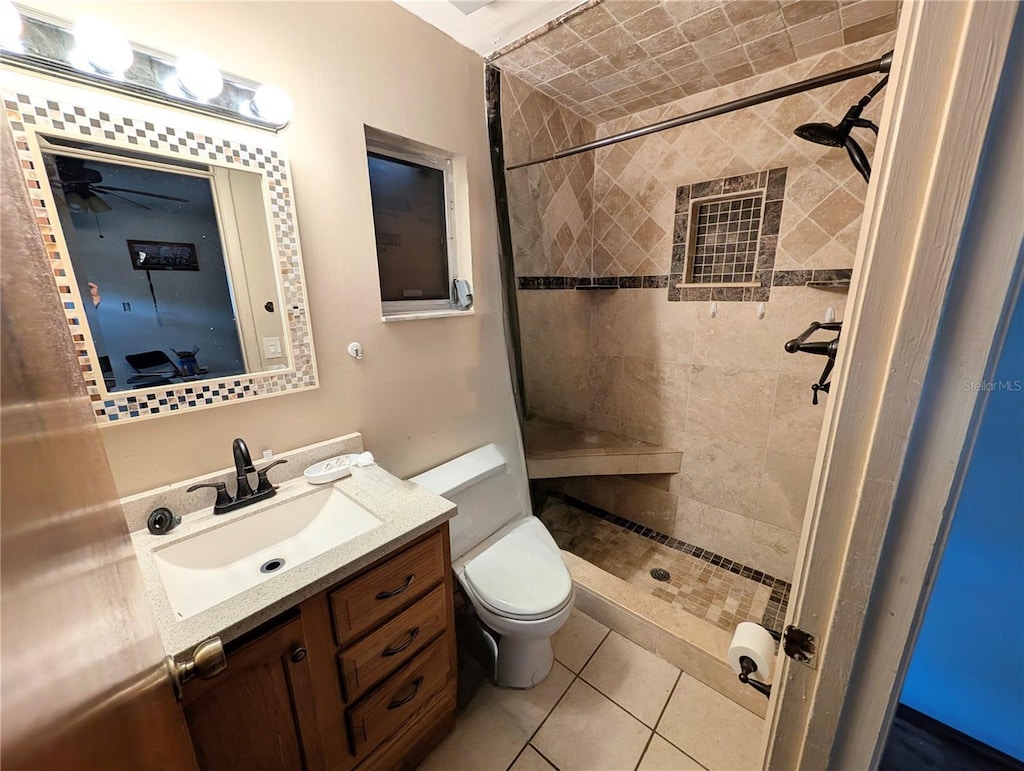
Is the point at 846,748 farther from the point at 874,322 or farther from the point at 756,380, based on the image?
the point at 756,380

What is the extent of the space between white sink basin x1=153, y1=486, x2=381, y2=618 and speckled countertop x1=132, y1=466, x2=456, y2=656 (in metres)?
0.02

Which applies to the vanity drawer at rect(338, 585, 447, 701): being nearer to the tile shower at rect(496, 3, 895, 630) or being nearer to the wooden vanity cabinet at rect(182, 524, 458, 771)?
the wooden vanity cabinet at rect(182, 524, 458, 771)

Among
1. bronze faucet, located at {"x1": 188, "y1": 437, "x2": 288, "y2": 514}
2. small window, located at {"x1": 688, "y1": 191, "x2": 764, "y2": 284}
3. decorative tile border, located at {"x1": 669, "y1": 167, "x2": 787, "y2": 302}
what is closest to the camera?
bronze faucet, located at {"x1": 188, "y1": 437, "x2": 288, "y2": 514}

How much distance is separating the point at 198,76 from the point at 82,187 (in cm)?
38

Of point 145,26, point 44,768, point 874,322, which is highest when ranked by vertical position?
point 145,26

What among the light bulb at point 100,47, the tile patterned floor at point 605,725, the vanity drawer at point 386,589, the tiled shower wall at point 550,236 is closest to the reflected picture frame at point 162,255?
the light bulb at point 100,47

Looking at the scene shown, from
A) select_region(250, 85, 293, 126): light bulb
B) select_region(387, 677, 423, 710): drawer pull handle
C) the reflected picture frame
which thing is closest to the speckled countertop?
select_region(387, 677, 423, 710): drawer pull handle

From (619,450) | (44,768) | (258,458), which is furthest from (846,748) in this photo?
(619,450)

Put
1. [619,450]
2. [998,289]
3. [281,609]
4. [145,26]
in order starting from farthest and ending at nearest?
[619,450] < [145,26] < [281,609] < [998,289]

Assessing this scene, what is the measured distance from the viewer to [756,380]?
1962 millimetres

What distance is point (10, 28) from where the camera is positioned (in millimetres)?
744

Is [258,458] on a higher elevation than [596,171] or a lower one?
lower

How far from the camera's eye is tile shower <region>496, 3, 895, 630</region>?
1.68 metres

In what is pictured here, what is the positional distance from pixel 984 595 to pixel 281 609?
1.13 m
